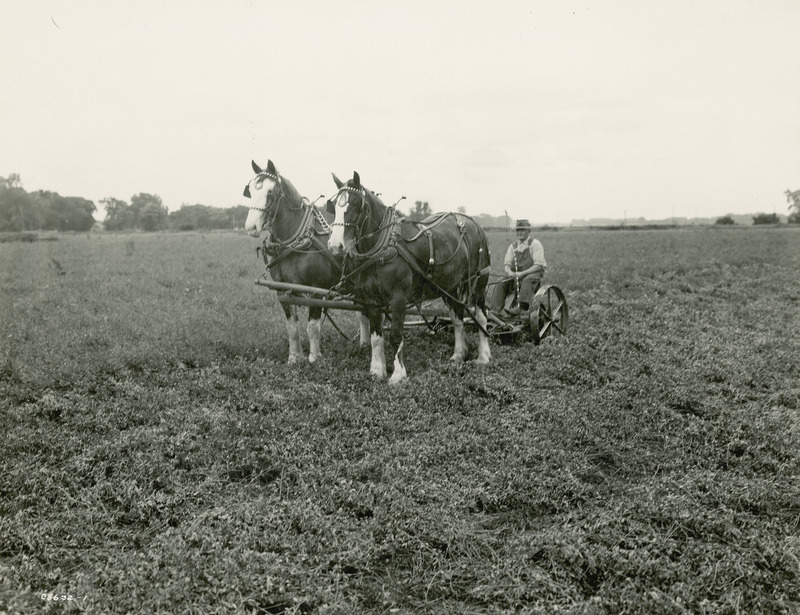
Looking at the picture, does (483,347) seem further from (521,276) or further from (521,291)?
(521,291)

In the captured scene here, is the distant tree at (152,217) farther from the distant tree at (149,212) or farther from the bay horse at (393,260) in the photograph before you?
the bay horse at (393,260)

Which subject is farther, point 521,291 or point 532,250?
point 521,291

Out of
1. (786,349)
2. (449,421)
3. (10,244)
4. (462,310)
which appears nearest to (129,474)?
(449,421)

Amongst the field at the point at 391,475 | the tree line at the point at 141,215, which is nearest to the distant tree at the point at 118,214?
the tree line at the point at 141,215

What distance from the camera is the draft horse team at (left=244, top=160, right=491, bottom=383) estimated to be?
7.50 m

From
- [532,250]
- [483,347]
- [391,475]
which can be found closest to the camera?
[391,475]

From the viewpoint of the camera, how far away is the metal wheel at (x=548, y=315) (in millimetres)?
9680

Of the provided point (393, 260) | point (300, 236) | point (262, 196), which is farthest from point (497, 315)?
point (262, 196)

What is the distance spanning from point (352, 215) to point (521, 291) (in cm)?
415

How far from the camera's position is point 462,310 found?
9078 millimetres

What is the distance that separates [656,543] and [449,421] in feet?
8.83

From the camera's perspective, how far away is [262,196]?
26.3 feet

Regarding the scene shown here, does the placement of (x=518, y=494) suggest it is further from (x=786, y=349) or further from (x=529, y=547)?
(x=786, y=349)

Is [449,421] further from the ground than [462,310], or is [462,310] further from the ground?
[462,310]
